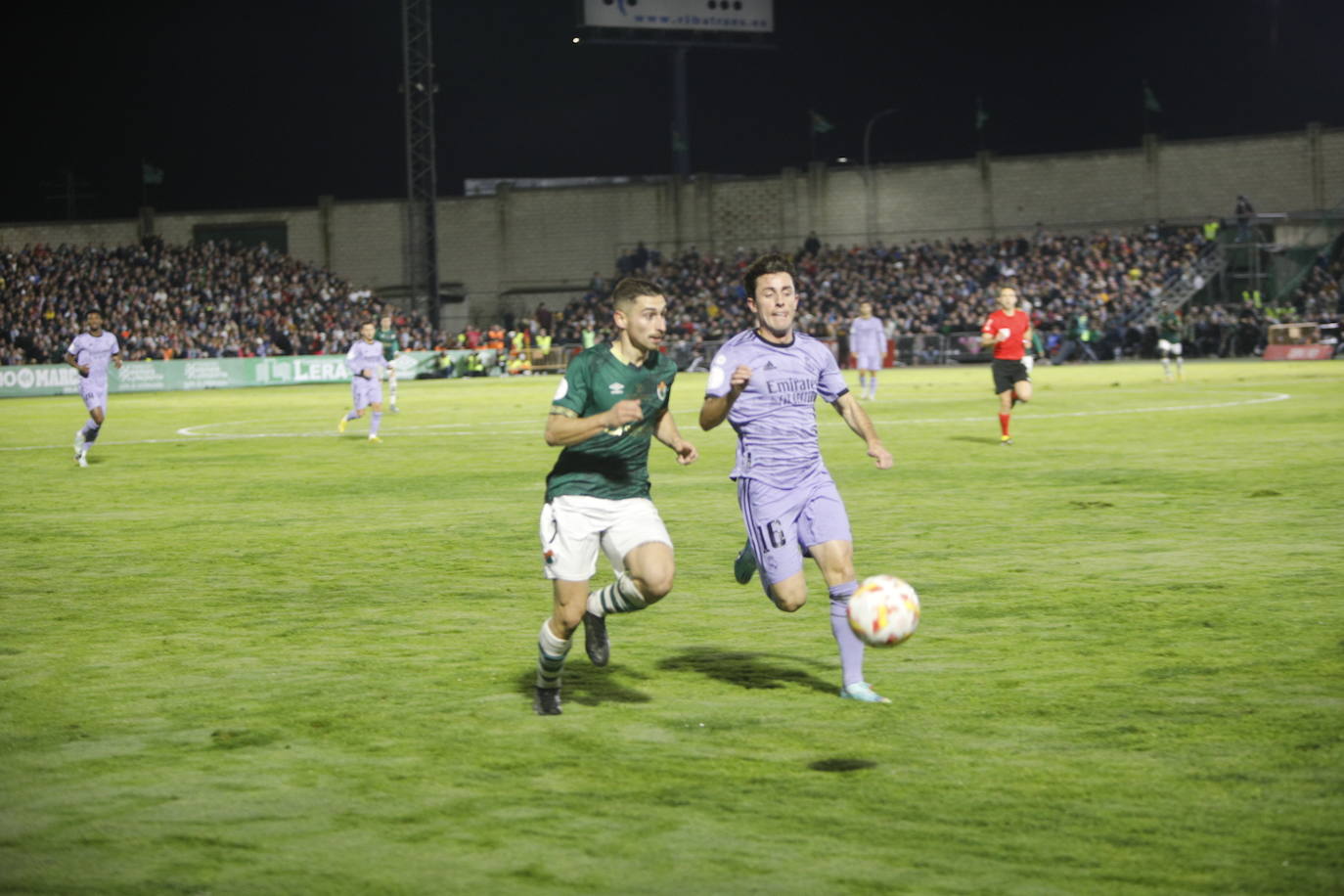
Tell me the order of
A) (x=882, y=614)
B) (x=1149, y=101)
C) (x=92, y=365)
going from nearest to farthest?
(x=882, y=614) → (x=92, y=365) → (x=1149, y=101)

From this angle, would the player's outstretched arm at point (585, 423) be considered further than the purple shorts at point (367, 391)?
No

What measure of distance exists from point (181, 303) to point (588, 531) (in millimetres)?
65045

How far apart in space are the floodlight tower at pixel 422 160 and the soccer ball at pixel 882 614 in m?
62.9

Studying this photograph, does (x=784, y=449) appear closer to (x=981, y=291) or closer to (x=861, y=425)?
(x=861, y=425)

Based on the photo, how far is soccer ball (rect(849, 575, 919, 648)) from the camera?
7.28 meters

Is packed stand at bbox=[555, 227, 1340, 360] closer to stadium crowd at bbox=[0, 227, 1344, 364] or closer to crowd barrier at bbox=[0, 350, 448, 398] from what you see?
stadium crowd at bbox=[0, 227, 1344, 364]

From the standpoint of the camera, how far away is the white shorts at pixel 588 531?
7.28 meters

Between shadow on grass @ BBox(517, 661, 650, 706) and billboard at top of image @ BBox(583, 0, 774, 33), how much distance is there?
223 ft

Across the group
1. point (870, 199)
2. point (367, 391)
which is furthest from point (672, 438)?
point (870, 199)

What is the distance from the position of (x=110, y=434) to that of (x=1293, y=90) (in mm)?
63294

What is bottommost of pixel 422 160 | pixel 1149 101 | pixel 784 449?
pixel 784 449

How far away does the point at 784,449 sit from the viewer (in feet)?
26.6

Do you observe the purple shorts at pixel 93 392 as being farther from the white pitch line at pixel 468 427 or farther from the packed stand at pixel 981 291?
A: the packed stand at pixel 981 291

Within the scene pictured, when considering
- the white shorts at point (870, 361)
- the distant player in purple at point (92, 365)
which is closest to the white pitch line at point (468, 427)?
the distant player in purple at point (92, 365)
